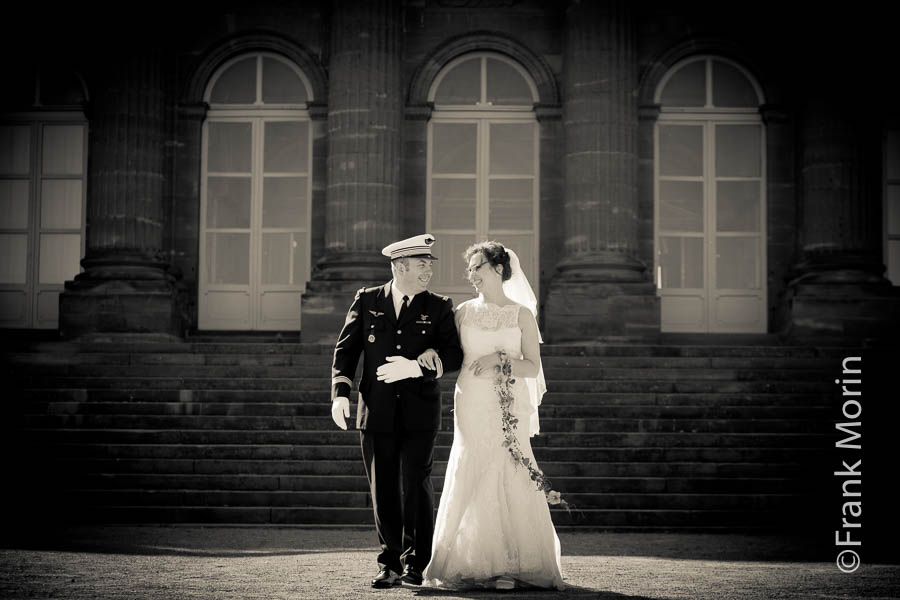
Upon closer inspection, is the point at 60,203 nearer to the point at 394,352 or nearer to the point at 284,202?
the point at 284,202

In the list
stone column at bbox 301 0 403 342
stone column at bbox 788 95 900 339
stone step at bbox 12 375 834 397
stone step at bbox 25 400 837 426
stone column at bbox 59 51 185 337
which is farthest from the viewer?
stone column at bbox 301 0 403 342

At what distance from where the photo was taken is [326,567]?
7359mm

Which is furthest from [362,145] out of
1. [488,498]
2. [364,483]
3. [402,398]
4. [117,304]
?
[488,498]

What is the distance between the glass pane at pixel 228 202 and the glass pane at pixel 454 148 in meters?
2.92

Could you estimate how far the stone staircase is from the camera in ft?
33.7

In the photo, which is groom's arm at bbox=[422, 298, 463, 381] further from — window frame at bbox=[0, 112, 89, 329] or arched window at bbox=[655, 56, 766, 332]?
window frame at bbox=[0, 112, 89, 329]

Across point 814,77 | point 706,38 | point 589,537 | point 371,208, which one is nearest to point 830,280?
point 814,77

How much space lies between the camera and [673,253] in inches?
698

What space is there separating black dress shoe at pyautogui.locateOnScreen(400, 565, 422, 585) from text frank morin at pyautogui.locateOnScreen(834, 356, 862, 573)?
287cm

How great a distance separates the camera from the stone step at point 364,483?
34.4 ft

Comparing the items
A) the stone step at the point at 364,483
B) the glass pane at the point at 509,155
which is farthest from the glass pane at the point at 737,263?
the stone step at the point at 364,483

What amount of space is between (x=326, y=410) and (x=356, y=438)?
0.82 metres

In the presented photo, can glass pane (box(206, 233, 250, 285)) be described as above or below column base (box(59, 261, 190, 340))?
above

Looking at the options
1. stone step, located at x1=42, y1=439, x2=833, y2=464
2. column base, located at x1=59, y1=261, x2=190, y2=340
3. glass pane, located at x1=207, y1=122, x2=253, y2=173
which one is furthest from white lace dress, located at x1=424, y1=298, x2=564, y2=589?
glass pane, located at x1=207, y1=122, x2=253, y2=173
